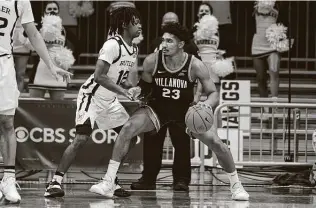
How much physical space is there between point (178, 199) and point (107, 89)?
143 centimetres

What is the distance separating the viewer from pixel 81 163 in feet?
37.2

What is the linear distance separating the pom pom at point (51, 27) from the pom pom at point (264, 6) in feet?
10.8

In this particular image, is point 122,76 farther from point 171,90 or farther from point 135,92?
point 171,90

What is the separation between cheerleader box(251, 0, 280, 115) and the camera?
14031 millimetres

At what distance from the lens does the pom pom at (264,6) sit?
14.0m

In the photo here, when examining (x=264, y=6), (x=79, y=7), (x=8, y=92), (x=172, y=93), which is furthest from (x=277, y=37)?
(x=8, y=92)

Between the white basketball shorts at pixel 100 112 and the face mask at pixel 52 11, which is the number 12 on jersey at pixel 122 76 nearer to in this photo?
the white basketball shorts at pixel 100 112

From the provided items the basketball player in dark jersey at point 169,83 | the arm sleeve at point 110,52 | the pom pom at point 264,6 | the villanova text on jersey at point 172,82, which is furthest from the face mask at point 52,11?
the arm sleeve at point 110,52

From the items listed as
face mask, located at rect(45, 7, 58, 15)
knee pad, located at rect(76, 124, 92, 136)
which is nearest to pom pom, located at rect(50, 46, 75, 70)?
face mask, located at rect(45, 7, 58, 15)

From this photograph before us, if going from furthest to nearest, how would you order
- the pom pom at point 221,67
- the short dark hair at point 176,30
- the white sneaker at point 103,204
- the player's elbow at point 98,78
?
1. the pom pom at point 221,67
2. the short dark hair at point 176,30
3. the player's elbow at point 98,78
4. the white sneaker at point 103,204

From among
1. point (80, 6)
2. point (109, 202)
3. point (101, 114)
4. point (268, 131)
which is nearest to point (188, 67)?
point (101, 114)

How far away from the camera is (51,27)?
13.0m

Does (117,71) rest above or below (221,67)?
below

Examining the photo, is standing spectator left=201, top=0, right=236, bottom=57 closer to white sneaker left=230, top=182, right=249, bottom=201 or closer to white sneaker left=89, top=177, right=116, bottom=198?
white sneaker left=230, top=182, right=249, bottom=201
